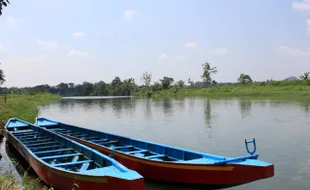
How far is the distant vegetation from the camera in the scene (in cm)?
6389

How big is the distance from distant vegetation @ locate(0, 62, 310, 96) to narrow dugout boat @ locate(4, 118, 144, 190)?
21.0 m

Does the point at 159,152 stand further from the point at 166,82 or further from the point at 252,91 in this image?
the point at 166,82

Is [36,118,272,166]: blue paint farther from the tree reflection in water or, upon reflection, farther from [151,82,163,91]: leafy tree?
[151,82,163,91]: leafy tree

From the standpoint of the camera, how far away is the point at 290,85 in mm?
63812

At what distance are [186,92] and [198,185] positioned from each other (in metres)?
75.4

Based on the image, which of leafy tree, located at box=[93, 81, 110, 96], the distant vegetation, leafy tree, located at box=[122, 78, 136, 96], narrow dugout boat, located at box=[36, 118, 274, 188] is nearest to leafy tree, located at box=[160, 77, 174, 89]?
the distant vegetation

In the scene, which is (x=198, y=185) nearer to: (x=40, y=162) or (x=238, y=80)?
(x=40, y=162)

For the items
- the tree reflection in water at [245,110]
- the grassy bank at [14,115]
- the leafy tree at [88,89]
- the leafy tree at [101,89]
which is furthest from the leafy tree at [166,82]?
the grassy bank at [14,115]

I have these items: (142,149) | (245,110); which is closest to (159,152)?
(142,149)

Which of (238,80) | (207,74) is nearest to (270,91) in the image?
(238,80)

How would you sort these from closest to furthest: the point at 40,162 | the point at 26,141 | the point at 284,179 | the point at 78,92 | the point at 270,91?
the point at 40,162
the point at 284,179
the point at 26,141
the point at 270,91
the point at 78,92

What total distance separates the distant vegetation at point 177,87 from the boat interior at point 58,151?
55.5 ft

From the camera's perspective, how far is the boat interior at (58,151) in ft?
23.7

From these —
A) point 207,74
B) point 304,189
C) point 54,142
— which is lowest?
point 304,189
